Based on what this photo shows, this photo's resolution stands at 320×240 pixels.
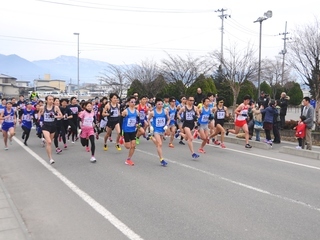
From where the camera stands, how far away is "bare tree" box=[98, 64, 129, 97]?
41.5m

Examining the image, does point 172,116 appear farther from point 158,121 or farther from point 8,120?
point 8,120

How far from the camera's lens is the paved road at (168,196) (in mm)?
5082

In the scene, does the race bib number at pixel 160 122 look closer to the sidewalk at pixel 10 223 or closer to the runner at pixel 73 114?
the sidewalk at pixel 10 223

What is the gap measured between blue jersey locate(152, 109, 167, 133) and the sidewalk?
15.2 feet

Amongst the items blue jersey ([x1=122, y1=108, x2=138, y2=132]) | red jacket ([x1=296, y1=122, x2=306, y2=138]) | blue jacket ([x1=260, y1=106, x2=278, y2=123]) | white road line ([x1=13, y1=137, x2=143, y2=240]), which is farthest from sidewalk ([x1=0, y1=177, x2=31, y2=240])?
blue jacket ([x1=260, y1=106, x2=278, y2=123])

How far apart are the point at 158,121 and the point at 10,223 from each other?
554cm

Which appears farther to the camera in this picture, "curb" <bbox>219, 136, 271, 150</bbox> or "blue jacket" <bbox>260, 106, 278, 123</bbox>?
"blue jacket" <bbox>260, 106, 278, 123</bbox>

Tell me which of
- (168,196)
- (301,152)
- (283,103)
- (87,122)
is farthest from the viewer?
(283,103)

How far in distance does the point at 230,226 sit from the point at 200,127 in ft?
21.9

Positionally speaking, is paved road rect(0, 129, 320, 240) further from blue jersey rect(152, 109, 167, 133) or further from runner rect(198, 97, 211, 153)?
blue jersey rect(152, 109, 167, 133)

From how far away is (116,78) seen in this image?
1663 inches

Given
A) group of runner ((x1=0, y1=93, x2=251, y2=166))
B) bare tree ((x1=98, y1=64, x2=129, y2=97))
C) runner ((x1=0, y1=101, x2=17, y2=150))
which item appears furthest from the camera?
bare tree ((x1=98, y1=64, x2=129, y2=97))

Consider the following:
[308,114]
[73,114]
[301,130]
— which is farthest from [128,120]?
[308,114]

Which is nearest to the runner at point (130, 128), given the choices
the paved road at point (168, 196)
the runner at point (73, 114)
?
the paved road at point (168, 196)
